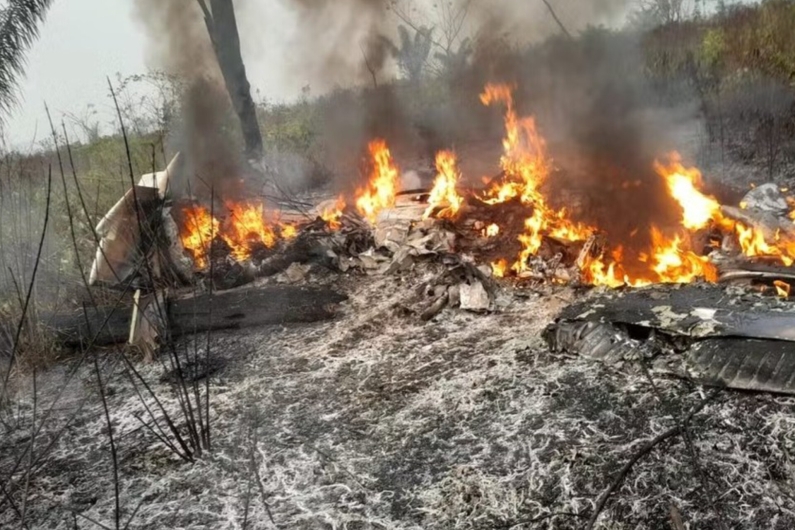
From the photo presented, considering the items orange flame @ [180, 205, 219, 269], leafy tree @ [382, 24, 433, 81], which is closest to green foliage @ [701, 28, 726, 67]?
leafy tree @ [382, 24, 433, 81]

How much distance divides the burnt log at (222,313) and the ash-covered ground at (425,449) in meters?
1.13

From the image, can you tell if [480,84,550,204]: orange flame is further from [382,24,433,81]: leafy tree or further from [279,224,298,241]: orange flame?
[382,24,433,81]: leafy tree

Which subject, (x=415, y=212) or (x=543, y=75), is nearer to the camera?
(x=415, y=212)

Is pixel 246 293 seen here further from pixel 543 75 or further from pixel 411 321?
pixel 543 75

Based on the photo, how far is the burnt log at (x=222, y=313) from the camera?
6789 mm

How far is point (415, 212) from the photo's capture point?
9.00 meters

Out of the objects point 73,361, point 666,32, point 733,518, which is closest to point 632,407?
point 733,518

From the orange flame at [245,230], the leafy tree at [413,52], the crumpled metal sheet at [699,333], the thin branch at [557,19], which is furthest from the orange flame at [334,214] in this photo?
the leafy tree at [413,52]

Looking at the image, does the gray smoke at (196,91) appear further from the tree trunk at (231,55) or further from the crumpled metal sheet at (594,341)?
the crumpled metal sheet at (594,341)

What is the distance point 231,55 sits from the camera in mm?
12797

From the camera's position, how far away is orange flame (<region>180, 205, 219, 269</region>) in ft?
28.9

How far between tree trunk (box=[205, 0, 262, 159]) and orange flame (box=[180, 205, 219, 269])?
4.30m

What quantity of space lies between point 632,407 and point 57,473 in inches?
173

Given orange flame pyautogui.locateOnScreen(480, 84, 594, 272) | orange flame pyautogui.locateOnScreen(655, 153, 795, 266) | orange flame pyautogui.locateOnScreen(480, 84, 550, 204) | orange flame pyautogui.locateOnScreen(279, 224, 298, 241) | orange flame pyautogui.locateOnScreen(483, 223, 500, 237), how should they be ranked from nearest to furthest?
orange flame pyautogui.locateOnScreen(655, 153, 795, 266)
orange flame pyautogui.locateOnScreen(480, 84, 594, 272)
orange flame pyautogui.locateOnScreen(483, 223, 500, 237)
orange flame pyautogui.locateOnScreen(480, 84, 550, 204)
orange flame pyautogui.locateOnScreen(279, 224, 298, 241)
